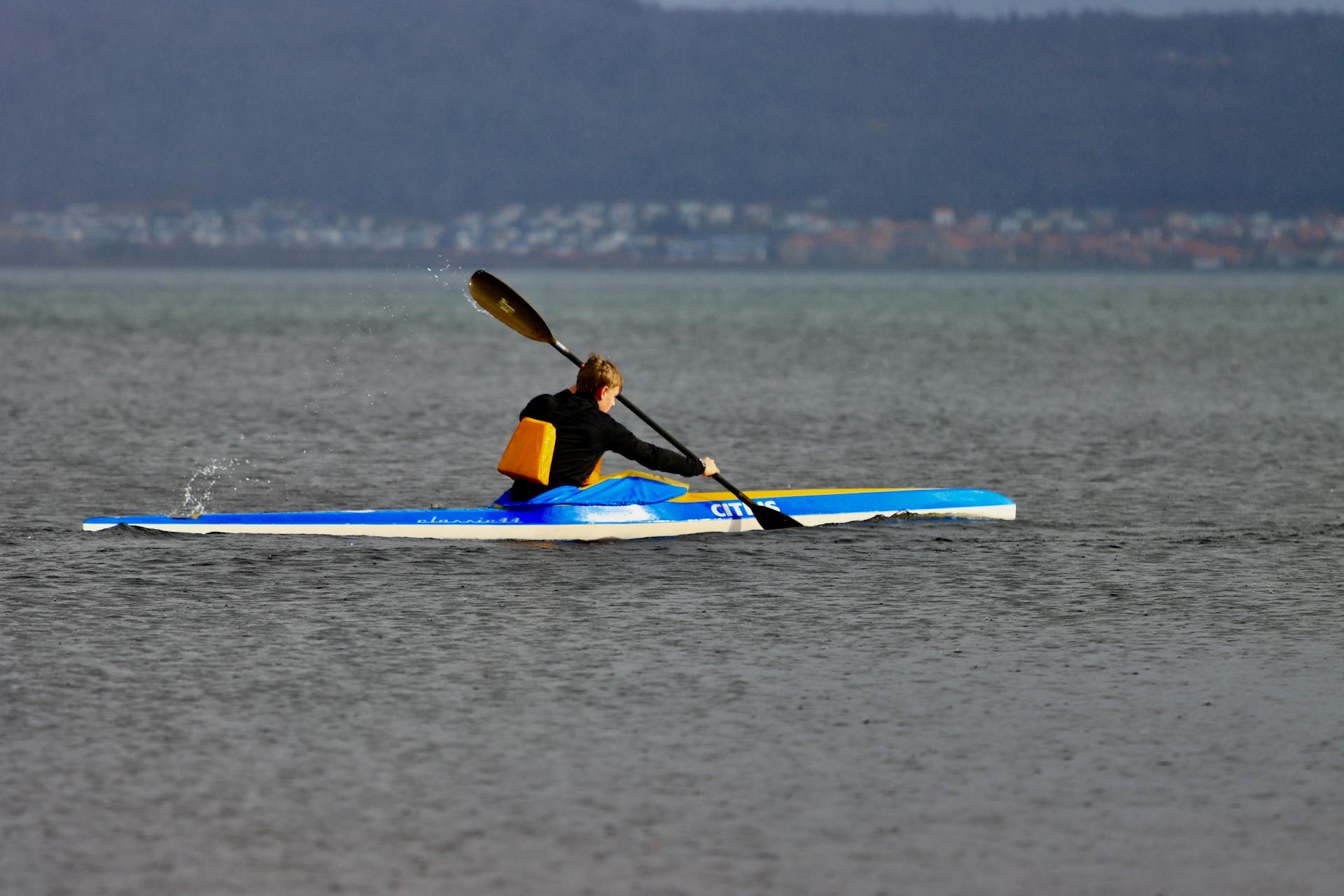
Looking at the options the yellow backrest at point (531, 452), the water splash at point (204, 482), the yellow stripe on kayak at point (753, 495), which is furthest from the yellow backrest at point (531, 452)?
the water splash at point (204, 482)

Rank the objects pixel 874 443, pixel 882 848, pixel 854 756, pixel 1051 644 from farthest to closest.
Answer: pixel 874 443
pixel 1051 644
pixel 854 756
pixel 882 848

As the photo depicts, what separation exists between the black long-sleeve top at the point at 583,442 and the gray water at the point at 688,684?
587 mm

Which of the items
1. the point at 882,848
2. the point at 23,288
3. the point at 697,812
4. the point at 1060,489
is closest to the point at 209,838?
the point at 697,812

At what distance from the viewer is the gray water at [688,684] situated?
671 cm

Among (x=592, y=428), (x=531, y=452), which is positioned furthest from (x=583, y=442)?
(x=531, y=452)

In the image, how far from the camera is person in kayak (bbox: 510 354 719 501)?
13531mm

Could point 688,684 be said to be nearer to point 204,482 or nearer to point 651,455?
point 651,455

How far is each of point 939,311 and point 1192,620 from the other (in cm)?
9431

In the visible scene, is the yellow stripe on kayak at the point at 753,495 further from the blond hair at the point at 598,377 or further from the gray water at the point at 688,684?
the blond hair at the point at 598,377

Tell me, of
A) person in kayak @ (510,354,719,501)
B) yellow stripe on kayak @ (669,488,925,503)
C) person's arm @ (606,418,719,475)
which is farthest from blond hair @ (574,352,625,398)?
yellow stripe on kayak @ (669,488,925,503)

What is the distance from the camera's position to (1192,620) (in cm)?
1120

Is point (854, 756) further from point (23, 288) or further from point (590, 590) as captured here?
point (23, 288)

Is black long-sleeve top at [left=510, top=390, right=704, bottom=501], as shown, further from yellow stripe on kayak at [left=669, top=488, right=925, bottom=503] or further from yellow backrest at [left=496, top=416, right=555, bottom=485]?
yellow stripe on kayak at [left=669, top=488, right=925, bottom=503]

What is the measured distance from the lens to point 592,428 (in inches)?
537
